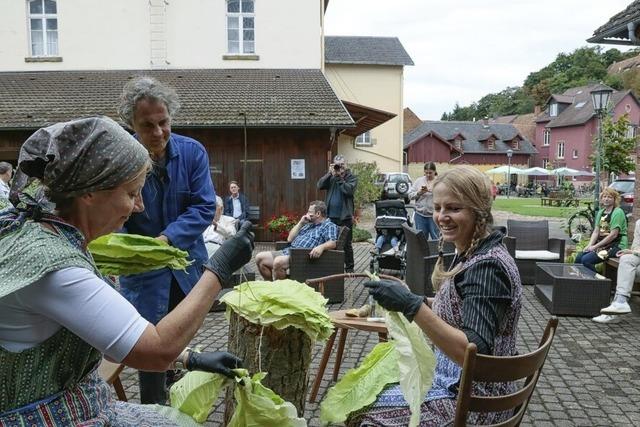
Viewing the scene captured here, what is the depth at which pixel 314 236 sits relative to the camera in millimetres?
6953

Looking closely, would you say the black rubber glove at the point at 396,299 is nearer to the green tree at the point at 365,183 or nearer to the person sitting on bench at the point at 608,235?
the person sitting on bench at the point at 608,235

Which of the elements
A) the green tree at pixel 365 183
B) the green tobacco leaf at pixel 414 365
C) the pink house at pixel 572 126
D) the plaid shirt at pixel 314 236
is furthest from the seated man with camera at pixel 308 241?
the pink house at pixel 572 126

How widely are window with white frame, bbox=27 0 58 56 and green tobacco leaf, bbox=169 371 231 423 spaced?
17.0 m

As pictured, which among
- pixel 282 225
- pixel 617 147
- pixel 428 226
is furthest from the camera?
pixel 617 147

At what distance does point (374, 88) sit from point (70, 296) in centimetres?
2932

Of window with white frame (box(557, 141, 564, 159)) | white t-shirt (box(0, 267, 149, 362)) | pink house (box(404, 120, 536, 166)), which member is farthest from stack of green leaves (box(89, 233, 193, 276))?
window with white frame (box(557, 141, 564, 159))

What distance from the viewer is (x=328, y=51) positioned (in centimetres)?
3064

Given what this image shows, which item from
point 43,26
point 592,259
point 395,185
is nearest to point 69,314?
point 592,259

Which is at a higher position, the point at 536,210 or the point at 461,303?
the point at 461,303

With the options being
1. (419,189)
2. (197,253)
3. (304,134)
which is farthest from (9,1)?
(197,253)

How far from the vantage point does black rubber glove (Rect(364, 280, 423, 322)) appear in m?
1.81

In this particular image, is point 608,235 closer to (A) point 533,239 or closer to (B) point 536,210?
(A) point 533,239

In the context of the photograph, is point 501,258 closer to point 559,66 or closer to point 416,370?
point 416,370

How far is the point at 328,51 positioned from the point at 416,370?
30.4 meters
